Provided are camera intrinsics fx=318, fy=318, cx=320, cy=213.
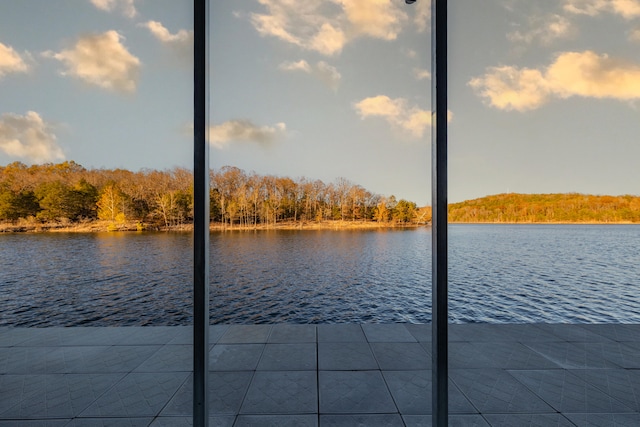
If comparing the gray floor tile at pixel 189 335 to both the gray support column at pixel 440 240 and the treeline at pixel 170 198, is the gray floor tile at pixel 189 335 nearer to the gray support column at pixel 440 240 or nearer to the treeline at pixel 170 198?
the gray support column at pixel 440 240

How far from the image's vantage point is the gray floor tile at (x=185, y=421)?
5.99ft

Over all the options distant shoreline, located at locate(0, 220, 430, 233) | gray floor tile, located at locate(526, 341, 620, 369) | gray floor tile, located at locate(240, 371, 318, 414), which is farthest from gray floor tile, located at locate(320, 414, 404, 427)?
distant shoreline, located at locate(0, 220, 430, 233)

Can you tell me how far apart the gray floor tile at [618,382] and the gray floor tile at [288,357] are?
2047 mm

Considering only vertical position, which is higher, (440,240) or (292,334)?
(440,240)

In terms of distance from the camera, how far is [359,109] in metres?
36.0

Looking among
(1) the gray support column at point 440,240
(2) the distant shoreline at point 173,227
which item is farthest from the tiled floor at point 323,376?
(2) the distant shoreline at point 173,227

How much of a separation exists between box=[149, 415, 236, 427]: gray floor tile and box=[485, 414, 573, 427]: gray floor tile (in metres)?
1.52

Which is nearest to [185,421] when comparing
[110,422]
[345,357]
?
[110,422]

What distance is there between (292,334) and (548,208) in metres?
55.5

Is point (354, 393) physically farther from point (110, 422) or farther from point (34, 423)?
point (34, 423)

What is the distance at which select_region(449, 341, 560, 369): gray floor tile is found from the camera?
256cm

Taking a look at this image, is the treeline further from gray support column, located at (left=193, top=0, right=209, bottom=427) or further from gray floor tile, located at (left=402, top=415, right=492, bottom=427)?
gray floor tile, located at (left=402, top=415, right=492, bottom=427)

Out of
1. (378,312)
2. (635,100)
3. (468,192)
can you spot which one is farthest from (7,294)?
(635,100)

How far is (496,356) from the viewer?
273cm
